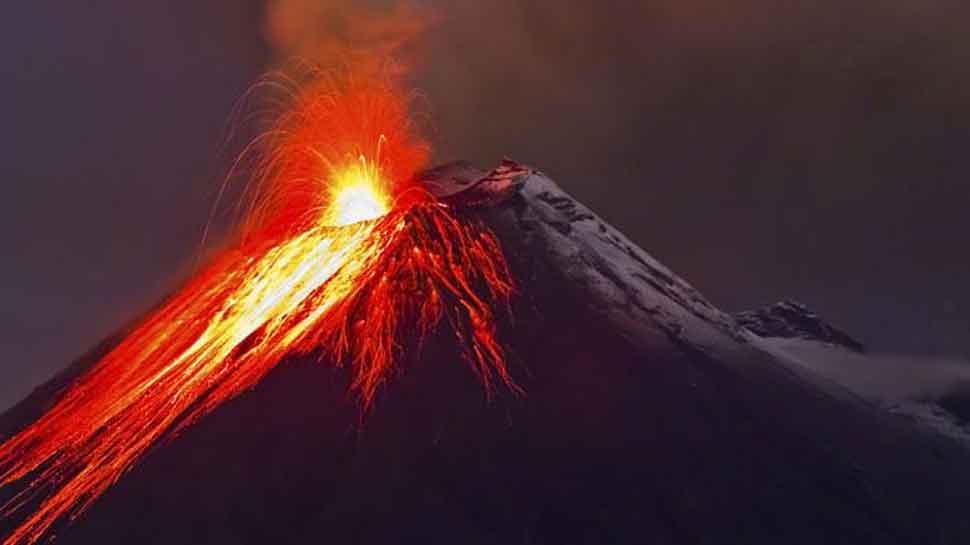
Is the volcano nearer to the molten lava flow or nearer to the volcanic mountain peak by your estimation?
the molten lava flow

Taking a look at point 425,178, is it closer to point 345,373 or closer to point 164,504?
point 345,373

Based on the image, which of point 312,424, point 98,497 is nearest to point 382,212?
point 312,424

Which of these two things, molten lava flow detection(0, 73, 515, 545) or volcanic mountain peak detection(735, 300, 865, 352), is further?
Answer: volcanic mountain peak detection(735, 300, 865, 352)

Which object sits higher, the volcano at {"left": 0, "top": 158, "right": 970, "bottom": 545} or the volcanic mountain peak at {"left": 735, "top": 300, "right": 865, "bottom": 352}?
the volcanic mountain peak at {"left": 735, "top": 300, "right": 865, "bottom": 352}

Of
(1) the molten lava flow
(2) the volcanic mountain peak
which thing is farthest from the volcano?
(2) the volcanic mountain peak

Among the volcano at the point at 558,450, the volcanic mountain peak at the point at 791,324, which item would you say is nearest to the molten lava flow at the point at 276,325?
the volcano at the point at 558,450

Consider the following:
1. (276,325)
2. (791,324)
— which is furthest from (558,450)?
(791,324)

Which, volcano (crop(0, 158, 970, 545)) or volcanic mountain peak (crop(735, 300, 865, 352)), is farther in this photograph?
volcanic mountain peak (crop(735, 300, 865, 352))

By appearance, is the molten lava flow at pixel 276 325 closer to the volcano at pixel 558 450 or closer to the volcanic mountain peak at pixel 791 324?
the volcano at pixel 558 450
